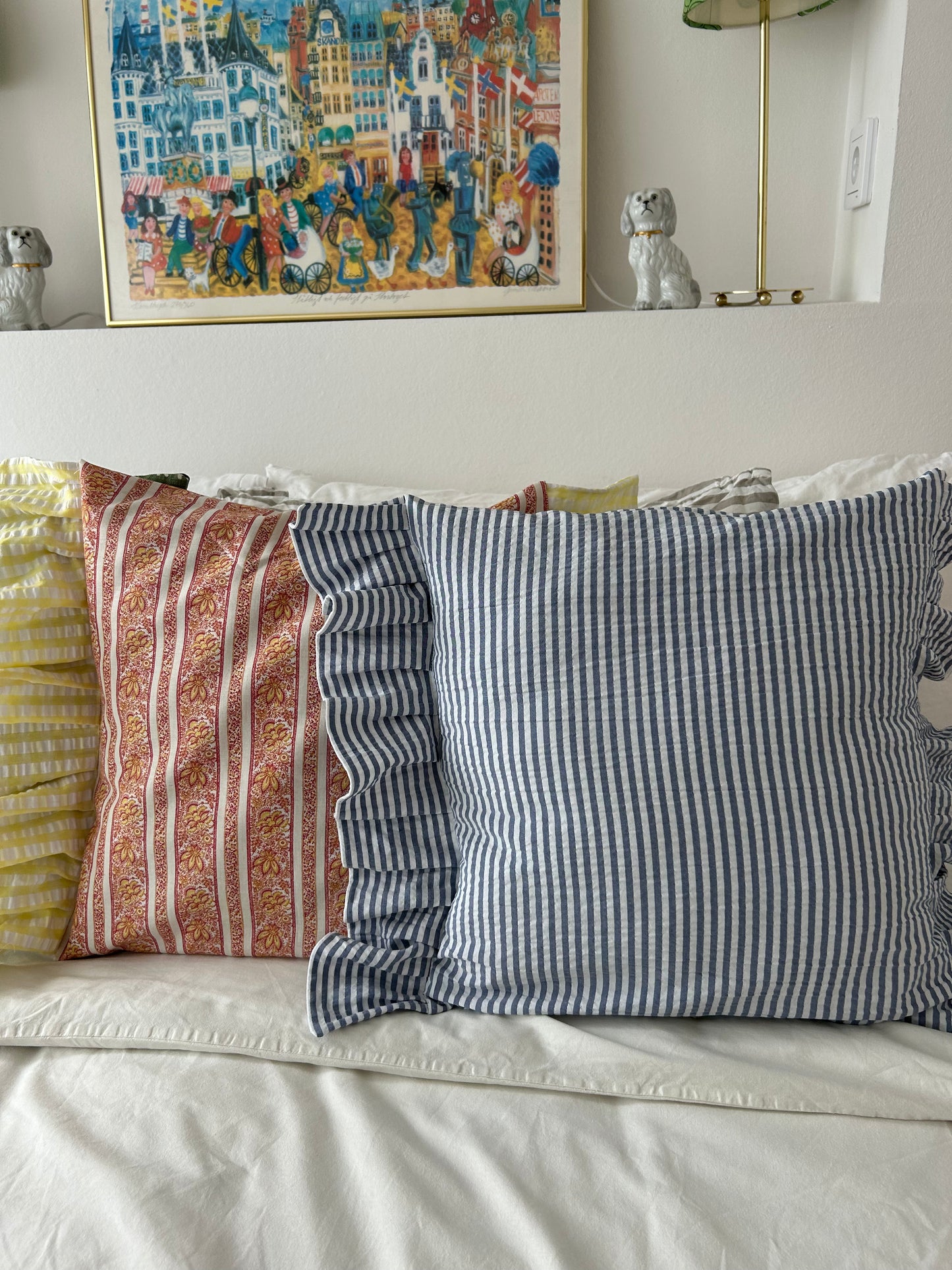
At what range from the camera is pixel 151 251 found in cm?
142

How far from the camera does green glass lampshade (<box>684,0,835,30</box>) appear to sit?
1.28m

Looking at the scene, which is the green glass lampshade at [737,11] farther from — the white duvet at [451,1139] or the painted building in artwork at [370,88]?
the white duvet at [451,1139]

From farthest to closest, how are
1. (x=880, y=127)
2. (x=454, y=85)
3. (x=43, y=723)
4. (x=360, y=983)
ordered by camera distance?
(x=454, y=85) < (x=880, y=127) < (x=43, y=723) < (x=360, y=983)

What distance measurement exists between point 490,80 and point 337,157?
9.1 inches

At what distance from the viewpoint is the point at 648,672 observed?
74 cm

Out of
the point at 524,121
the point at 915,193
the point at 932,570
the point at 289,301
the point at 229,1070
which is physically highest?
the point at 524,121

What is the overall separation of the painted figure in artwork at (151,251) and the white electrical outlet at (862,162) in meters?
0.95

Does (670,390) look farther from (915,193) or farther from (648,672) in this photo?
(648,672)

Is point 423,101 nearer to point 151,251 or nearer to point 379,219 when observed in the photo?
Result: point 379,219

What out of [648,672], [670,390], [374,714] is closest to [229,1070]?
[374,714]

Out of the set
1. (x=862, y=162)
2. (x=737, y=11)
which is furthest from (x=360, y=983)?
(x=737, y=11)

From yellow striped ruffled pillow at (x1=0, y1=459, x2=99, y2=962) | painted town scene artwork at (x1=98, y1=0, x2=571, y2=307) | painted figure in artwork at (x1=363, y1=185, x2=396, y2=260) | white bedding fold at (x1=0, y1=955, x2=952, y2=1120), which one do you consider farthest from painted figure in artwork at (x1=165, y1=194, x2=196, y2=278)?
white bedding fold at (x1=0, y1=955, x2=952, y2=1120)

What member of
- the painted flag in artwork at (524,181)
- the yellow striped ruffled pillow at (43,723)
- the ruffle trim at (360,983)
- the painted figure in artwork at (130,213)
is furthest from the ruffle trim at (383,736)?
the painted figure in artwork at (130,213)

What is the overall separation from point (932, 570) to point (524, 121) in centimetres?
89
